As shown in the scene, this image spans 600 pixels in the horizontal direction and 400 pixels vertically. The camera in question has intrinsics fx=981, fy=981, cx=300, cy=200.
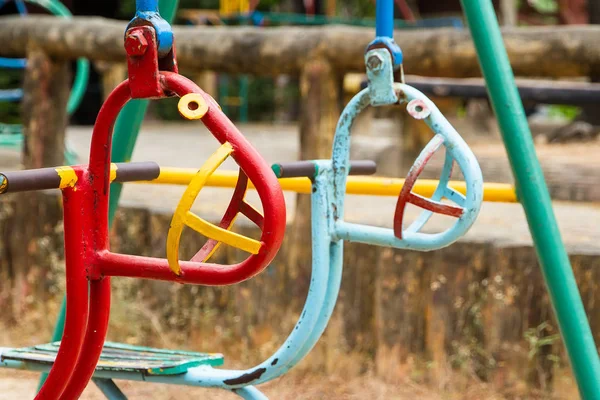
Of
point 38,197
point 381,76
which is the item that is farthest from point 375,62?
point 38,197

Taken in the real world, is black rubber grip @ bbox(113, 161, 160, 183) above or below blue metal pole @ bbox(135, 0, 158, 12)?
below

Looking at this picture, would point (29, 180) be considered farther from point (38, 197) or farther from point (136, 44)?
point (38, 197)

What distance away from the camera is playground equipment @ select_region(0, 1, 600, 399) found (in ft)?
4.58

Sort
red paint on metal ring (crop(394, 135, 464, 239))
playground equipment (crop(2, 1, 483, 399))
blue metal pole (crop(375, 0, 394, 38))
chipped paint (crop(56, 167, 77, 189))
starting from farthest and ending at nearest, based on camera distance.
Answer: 1. blue metal pole (crop(375, 0, 394, 38))
2. red paint on metal ring (crop(394, 135, 464, 239))
3. chipped paint (crop(56, 167, 77, 189))
4. playground equipment (crop(2, 1, 483, 399))

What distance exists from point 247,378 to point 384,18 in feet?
2.44

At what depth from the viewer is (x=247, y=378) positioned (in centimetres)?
190

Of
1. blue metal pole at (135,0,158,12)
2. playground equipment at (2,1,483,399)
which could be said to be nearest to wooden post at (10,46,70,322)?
playground equipment at (2,1,483,399)

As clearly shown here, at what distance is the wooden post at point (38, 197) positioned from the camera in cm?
395

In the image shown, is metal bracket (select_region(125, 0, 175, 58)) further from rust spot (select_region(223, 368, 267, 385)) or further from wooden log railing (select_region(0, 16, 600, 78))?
wooden log railing (select_region(0, 16, 600, 78))

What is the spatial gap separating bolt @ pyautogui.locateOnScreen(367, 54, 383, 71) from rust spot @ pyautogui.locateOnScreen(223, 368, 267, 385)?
2.03ft

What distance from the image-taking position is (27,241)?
13.1 feet

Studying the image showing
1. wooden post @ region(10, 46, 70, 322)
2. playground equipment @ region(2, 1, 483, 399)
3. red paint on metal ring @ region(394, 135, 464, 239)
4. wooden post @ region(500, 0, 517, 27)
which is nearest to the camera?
playground equipment @ region(2, 1, 483, 399)

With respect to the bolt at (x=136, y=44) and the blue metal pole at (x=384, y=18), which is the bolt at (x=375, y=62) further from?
the bolt at (x=136, y=44)

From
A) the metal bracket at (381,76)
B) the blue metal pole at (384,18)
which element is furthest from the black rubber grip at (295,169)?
the blue metal pole at (384,18)
